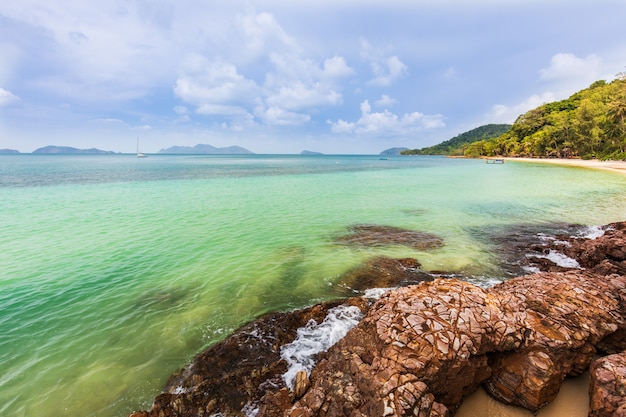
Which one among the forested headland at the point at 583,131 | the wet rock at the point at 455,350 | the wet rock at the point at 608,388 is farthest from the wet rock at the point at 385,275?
the forested headland at the point at 583,131

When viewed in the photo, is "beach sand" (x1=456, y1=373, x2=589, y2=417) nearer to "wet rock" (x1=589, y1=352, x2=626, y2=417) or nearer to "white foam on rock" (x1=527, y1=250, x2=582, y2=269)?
"wet rock" (x1=589, y1=352, x2=626, y2=417)

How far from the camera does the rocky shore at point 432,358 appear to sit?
494cm

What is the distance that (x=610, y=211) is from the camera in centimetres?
2241

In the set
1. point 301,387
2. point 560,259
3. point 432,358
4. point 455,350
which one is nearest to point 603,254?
point 560,259

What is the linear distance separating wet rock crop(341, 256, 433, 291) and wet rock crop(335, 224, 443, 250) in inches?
103

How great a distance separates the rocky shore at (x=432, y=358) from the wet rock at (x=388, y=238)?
780 centimetres

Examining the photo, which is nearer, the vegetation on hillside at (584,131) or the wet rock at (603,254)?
the wet rock at (603,254)

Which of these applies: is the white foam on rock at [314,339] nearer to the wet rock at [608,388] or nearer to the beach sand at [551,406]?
the beach sand at [551,406]

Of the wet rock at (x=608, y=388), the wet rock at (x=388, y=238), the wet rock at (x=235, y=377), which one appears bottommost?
the wet rock at (x=235, y=377)

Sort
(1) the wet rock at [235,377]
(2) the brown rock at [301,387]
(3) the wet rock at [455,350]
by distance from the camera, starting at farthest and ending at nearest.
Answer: (1) the wet rock at [235,377], (2) the brown rock at [301,387], (3) the wet rock at [455,350]

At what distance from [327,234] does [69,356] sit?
13.2 metres

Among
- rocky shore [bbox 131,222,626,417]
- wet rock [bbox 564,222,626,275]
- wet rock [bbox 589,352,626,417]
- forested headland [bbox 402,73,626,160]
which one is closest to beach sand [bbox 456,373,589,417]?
rocky shore [bbox 131,222,626,417]

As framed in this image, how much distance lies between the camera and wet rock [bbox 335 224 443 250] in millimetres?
15812

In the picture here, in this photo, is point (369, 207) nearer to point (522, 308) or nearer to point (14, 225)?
point (522, 308)
